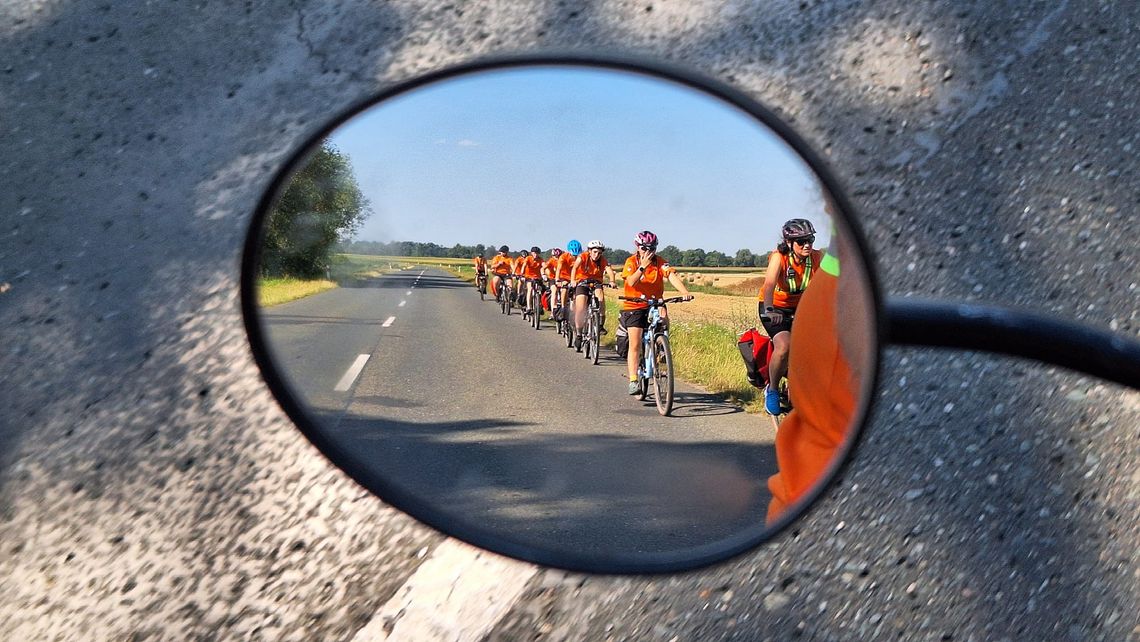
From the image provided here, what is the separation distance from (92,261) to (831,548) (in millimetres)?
2531

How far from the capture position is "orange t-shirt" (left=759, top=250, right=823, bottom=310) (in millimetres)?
1026

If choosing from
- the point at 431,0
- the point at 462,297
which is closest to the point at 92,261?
the point at 431,0

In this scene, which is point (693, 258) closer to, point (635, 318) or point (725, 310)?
point (725, 310)

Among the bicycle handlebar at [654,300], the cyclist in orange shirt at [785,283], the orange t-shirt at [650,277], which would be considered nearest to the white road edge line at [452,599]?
the bicycle handlebar at [654,300]

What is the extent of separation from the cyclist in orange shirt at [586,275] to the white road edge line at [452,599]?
0.63m

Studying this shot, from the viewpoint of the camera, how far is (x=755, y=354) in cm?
129

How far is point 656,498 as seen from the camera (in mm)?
1428

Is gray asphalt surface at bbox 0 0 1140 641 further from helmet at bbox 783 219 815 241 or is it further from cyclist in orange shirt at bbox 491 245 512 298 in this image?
helmet at bbox 783 219 815 241

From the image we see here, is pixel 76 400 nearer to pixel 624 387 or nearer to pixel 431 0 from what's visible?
pixel 624 387

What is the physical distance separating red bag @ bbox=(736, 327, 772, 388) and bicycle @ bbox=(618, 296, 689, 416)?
0.14 m

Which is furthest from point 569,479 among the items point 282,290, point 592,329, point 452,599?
point 452,599

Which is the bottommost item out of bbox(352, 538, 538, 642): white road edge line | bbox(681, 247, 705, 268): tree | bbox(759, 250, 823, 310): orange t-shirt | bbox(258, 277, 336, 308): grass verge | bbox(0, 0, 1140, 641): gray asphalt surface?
bbox(352, 538, 538, 642): white road edge line

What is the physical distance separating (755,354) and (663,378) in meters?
0.30

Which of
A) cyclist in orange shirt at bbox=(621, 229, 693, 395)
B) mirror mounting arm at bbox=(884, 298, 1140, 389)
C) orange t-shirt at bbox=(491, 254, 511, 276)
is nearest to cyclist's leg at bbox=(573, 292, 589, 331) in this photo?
cyclist in orange shirt at bbox=(621, 229, 693, 395)
